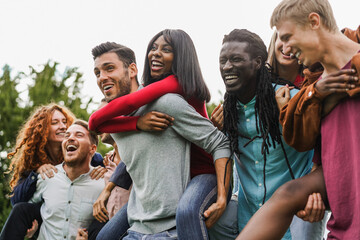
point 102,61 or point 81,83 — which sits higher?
point 102,61

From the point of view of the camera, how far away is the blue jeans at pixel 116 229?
3812 mm

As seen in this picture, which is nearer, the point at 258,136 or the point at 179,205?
the point at 179,205

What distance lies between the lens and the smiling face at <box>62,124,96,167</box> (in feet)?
17.0

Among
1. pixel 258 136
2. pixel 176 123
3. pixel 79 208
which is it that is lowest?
pixel 79 208

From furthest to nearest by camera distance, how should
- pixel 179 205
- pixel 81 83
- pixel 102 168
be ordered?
pixel 81 83 → pixel 102 168 → pixel 179 205

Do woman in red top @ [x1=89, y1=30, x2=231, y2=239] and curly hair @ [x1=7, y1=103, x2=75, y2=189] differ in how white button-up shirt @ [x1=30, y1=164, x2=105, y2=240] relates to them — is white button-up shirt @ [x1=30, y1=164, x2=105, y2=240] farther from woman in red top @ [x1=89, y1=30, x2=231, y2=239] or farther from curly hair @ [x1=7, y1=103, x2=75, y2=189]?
woman in red top @ [x1=89, y1=30, x2=231, y2=239]

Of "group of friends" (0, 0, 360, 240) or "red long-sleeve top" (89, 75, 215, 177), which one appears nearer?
"group of friends" (0, 0, 360, 240)

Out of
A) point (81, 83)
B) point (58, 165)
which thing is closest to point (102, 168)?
point (58, 165)

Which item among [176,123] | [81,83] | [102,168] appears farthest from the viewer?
[81,83]

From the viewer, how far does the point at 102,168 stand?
5.27m

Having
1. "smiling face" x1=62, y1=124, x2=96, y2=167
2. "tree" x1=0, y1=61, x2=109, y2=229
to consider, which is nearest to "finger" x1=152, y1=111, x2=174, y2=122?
"smiling face" x1=62, y1=124, x2=96, y2=167

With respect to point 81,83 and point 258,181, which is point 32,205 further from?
point 81,83

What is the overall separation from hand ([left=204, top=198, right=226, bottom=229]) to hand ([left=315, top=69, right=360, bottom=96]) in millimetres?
1112

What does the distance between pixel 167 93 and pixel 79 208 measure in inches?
76.8
